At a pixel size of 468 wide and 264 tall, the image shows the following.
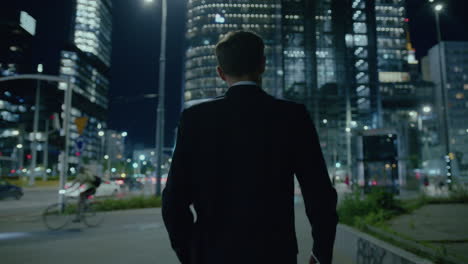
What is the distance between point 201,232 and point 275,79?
98.3 meters

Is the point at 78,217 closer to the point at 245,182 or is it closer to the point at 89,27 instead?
the point at 245,182

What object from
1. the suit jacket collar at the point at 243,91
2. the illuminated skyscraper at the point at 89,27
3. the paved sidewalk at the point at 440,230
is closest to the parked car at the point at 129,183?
the paved sidewalk at the point at 440,230

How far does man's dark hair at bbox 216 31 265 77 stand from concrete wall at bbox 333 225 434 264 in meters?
3.40

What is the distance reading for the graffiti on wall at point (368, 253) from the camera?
4.72m

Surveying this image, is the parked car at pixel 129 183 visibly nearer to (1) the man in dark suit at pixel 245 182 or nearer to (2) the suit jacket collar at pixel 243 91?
(1) the man in dark suit at pixel 245 182

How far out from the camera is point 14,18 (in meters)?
70.3

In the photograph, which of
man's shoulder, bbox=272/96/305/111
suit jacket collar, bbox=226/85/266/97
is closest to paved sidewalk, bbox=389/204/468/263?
man's shoulder, bbox=272/96/305/111

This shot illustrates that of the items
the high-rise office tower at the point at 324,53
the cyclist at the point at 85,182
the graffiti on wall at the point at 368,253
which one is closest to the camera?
the graffiti on wall at the point at 368,253

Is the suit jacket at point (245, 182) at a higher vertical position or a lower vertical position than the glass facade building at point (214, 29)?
lower

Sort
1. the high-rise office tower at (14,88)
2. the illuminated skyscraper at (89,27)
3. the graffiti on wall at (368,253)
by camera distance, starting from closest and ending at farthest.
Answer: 1. the graffiti on wall at (368,253)
2. the high-rise office tower at (14,88)
3. the illuminated skyscraper at (89,27)

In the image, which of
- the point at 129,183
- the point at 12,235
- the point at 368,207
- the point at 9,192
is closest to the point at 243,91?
the point at 368,207

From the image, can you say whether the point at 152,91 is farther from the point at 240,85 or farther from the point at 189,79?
the point at 240,85

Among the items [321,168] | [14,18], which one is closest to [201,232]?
[321,168]

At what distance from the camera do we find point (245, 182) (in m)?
1.59
